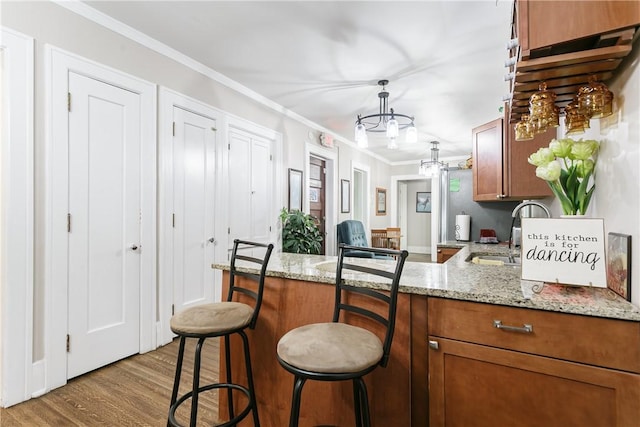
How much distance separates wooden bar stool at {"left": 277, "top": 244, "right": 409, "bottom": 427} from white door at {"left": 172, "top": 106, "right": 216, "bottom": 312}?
2059 millimetres

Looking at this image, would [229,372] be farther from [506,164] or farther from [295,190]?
[295,190]

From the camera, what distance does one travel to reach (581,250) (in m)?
1.13

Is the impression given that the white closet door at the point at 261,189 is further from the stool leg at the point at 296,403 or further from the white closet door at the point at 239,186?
the stool leg at the point at 296,403

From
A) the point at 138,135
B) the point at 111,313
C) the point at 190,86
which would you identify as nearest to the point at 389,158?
the point at 190,86

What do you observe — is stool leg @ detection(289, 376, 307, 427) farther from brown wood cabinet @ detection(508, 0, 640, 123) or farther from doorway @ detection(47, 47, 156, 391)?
doorway @ detection(47, 47, 156, 391)

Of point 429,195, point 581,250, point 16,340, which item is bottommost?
point 16,340

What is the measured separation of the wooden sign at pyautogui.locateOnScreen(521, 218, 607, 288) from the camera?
1105mm

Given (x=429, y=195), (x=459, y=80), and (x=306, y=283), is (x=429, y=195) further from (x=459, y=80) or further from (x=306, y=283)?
(x=306, y=283)

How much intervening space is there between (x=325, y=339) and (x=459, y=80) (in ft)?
10.6

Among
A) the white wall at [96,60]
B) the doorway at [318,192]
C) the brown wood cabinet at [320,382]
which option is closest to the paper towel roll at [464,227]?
the doorway at [318,192]

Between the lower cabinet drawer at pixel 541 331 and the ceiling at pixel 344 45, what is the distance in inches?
78.8

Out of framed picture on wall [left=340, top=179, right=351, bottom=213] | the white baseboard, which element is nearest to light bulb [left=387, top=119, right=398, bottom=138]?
framed picture on wall [left=340, top=179, right=351, bottom=213]

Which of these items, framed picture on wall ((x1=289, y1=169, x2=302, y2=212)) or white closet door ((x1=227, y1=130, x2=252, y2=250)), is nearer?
white closet door ((x1=227, y1=130, x2=252, y2=250))

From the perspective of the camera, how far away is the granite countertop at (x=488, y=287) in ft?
3.22
